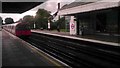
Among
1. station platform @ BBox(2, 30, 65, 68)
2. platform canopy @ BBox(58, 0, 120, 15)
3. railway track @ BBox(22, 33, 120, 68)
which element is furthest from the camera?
platform canopy @ BBox(58, 0, 120, 15)

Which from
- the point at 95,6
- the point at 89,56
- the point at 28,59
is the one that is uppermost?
the point at 95,6

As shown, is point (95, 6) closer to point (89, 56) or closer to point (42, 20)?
point (89, 56)

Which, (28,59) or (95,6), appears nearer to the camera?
(28,59)

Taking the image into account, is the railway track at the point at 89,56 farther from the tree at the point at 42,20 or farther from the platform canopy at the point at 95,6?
the tree at the point at 42,20

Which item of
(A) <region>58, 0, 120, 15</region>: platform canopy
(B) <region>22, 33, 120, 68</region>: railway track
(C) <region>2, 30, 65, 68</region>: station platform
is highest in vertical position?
(A) <region>58, 0, 120, 15</region>: platform canopy

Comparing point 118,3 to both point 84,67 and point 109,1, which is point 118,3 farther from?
point 84,67

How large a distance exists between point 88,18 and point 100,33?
4726 mm

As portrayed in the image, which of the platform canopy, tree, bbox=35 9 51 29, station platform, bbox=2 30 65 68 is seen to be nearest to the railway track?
station platform, bbox=2 30 65 68

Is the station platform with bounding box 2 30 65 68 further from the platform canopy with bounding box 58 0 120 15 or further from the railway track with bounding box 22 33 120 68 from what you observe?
the platform canopy with bounding box 58 0 120 15

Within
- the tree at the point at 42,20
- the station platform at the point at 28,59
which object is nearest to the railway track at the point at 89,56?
the station platform at the point at 28,59

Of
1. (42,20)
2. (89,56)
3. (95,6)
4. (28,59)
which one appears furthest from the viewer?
(42,20)

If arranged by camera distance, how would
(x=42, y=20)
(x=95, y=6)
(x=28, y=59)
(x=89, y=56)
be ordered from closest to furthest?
(x=28, y=59)
(x=89, y=56)
(x=95, y=6)
(x=42, y=20)

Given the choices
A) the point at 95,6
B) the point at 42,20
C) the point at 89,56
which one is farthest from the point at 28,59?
the point at 42,20

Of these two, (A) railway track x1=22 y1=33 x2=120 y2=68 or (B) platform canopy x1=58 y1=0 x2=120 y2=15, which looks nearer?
(A) railway track x1=22 y1=33 x2=120 y2=68
